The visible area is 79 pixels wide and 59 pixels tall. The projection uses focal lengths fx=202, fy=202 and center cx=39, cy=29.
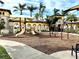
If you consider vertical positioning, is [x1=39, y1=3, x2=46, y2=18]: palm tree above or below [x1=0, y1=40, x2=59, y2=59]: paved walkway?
above

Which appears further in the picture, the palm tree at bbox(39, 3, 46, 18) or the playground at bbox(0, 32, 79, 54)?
the palm tree at bbox(39, 3, 46, 18)

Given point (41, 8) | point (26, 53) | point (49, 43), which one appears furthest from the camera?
point (41, 8)

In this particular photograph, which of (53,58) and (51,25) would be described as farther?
(51,25)

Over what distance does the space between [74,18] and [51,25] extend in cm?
750

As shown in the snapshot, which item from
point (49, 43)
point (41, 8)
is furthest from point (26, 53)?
point (41, 8)

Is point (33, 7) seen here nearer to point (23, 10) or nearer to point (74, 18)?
point (23, 10)

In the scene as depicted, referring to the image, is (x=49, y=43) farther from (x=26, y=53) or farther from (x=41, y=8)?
(x=41, y=8)

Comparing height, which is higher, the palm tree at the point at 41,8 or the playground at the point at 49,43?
the palm tree at the point at 41,8

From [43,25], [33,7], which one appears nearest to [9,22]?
[43,25]

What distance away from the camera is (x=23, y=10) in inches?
2127

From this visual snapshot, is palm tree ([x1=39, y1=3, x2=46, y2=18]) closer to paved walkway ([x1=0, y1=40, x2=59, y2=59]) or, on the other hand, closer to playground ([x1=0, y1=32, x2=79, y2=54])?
playground ([x1=0, y1=32, x2=79, y2=54])

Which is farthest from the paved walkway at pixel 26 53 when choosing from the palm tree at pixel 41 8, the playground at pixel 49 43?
the palm tree at pixel 41 8

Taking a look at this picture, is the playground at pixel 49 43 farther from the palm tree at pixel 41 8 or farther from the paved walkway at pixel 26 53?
the palm tree at pixel 41 8

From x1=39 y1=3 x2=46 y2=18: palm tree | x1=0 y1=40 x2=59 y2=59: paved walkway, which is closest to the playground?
x1=0 y1=40 x2=59 y2=59: paved walkway
